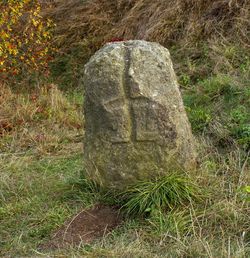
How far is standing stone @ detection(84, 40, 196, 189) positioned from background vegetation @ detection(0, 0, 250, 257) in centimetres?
18

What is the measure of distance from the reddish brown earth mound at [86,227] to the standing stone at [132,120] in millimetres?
257

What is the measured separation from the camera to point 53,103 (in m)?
8.30

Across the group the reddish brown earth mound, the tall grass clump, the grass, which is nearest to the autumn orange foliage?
the grass

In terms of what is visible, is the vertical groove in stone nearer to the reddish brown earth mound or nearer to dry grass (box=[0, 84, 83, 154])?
the reddish brown earth mound

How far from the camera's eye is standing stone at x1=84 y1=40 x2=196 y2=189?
4.89 metres

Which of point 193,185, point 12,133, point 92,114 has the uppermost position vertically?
point 92,114

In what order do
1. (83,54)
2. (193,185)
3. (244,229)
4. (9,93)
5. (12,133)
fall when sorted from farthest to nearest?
(83,54) < (9,93) < (12,133) < (193,185) < (244,229)

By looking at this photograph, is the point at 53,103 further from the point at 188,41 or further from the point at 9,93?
the point at 188,41

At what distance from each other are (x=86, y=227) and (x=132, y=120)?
93cm

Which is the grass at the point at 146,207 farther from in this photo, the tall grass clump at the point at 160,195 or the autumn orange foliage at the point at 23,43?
the autumn orange foliage at the point at 23,43

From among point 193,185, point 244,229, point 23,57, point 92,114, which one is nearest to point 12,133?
point 23,57

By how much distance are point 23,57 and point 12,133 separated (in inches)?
85.3

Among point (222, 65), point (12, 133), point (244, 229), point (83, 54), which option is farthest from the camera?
point (83, 54)

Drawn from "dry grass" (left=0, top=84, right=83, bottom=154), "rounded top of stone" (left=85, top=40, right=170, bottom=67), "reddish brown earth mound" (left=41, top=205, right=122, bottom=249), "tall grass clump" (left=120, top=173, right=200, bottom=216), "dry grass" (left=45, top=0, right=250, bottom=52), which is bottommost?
"dry grass" (left=0, top=84, right=83, bottom=154)
